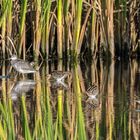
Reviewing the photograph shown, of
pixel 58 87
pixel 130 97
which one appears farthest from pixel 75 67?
pixel 130 97

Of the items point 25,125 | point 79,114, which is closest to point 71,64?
point 79,114

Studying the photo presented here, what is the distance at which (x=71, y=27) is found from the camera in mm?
14648

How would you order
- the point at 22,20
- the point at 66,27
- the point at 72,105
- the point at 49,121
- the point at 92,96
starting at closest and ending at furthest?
the point at 49,121 → the point at 72,105 → the point at 92,96 → the point at 22,20 → the point at 66,27

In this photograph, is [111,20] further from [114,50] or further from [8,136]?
[8,136]

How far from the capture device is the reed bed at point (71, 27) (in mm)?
13961

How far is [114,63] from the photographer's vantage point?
581 inches

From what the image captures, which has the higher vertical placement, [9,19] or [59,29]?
[9,19]

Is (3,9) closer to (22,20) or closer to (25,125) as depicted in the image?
(22,20)

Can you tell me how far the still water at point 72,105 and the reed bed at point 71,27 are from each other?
0.80 meters

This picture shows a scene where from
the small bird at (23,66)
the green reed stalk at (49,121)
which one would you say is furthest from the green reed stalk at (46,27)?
the green reed stalk at (49,121)

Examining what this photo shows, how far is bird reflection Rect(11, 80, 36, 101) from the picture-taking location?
1024cm

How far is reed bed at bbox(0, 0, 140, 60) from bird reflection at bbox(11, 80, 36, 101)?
7.51 feet

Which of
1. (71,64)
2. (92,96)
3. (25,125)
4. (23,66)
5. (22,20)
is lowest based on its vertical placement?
(25,125)

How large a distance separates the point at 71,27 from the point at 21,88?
4.06m
